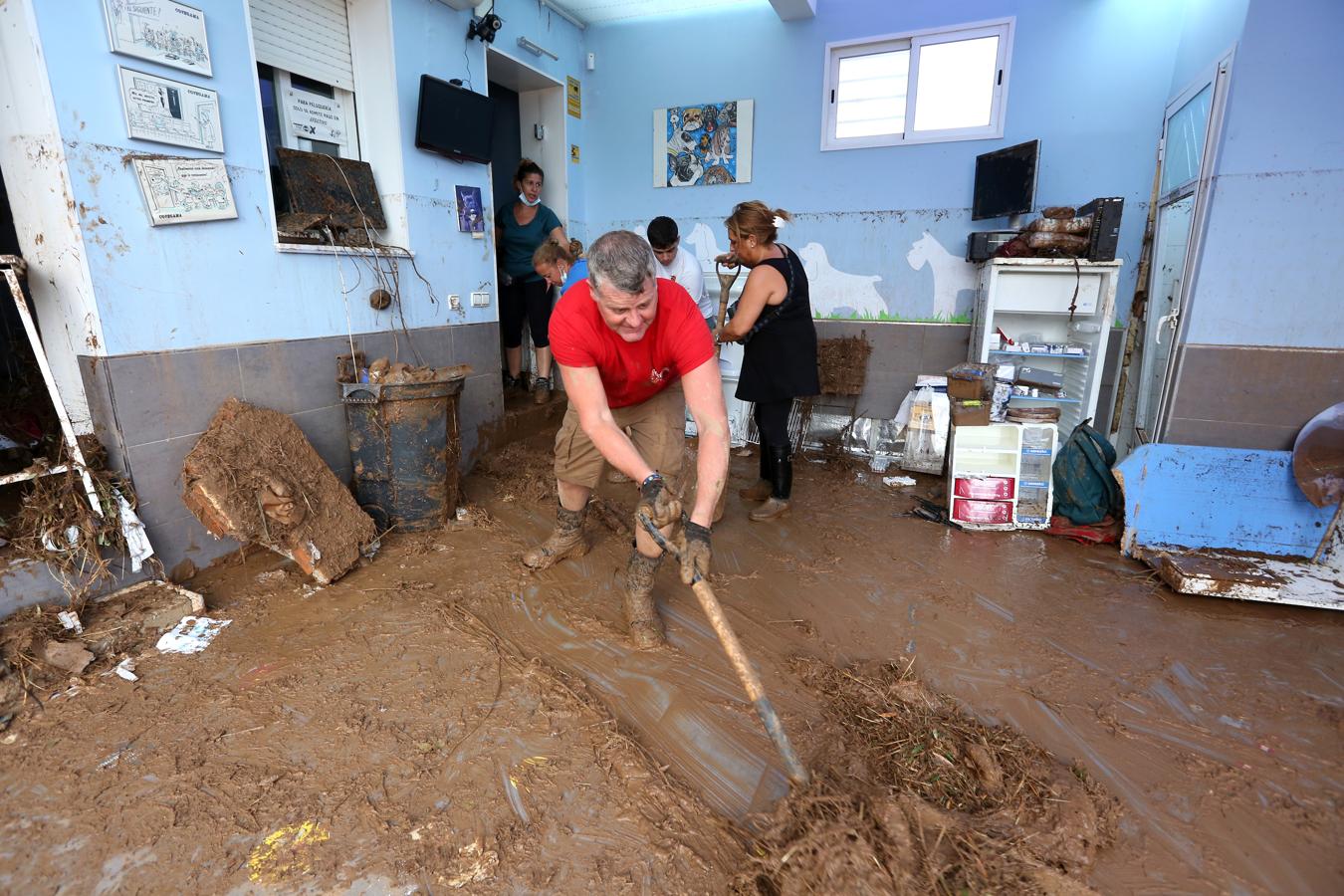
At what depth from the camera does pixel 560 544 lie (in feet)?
9.91

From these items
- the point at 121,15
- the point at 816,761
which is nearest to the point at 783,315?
the point at 816,761

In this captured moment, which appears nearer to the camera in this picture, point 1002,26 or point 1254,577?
point 1254,577

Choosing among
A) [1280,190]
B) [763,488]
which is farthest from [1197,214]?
[763,488]

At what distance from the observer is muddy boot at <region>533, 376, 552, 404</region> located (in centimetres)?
515

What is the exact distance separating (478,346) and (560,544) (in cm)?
193

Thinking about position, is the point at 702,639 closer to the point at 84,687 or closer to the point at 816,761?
the point at 816,761

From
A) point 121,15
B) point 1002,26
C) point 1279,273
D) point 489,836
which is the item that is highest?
point 1002,26

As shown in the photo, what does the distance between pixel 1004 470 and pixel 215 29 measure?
4299 mm

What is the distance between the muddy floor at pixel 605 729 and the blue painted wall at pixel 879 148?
110 inches

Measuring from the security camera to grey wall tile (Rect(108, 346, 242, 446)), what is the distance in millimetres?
2580

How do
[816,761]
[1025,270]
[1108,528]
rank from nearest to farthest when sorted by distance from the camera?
1. [816,761]
2. [1108,528]
3. [1025,270]

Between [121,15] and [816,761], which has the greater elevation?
[121,15]

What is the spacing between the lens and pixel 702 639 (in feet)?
7.98

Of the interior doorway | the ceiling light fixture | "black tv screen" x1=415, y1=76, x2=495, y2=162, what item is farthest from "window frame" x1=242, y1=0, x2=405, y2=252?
the interior doorway
